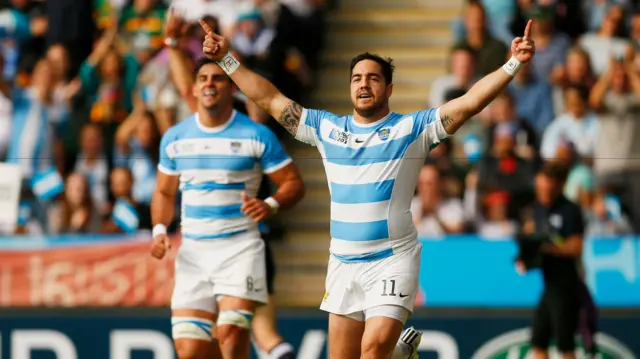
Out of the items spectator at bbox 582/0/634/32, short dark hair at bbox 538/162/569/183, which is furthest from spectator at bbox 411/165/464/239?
spectator at bbox 582/0/634/32

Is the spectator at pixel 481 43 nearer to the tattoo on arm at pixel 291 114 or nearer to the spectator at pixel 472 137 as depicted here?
the spectator at pixel 472 137

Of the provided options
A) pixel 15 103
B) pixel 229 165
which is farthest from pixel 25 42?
pixel 229 165

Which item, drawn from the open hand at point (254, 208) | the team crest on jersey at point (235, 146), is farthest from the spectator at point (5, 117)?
the open hand at point (254, 208)

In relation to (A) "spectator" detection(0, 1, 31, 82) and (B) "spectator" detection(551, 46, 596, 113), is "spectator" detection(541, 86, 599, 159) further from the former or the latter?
(A) "spectator" detection(0, 1, 31, 82)

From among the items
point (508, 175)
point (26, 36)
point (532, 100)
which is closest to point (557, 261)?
point (508, 175)

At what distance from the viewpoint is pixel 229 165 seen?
8852mm

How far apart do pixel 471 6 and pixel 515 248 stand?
3031 mm

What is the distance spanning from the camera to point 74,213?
11398 mm

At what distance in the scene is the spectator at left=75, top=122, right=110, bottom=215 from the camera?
1147 centimetres

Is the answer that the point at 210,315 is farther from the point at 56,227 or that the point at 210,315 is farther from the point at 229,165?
the point at 56,227

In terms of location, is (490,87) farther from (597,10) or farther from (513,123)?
(597,10)

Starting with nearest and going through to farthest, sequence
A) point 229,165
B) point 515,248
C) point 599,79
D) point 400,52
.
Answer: point 229,165 < point 515,248 < point 599,79 < point 400,52

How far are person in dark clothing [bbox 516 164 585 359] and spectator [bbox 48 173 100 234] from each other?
3.58m

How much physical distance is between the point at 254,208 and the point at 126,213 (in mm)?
3173
